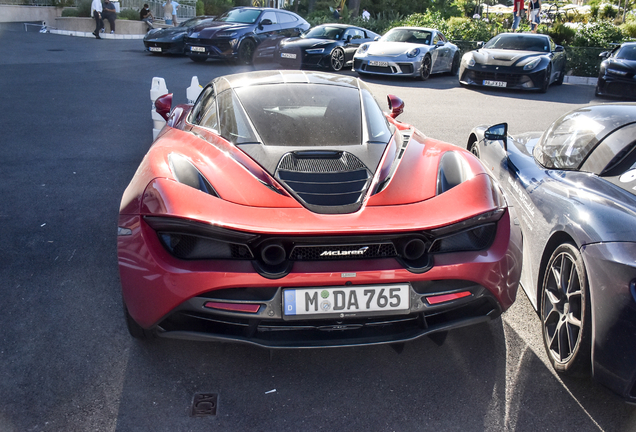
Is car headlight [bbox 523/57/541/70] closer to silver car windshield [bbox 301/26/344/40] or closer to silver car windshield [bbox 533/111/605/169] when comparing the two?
silver car windshield [bbox 301/26/344/40]

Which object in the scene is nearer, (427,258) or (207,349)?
(427,258)

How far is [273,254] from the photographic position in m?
2.48

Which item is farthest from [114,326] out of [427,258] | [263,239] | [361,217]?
[427,258]

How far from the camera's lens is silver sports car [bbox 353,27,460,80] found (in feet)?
46.7

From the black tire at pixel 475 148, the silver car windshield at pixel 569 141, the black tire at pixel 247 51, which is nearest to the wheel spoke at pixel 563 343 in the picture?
the silver car windshield at pixel 569 141

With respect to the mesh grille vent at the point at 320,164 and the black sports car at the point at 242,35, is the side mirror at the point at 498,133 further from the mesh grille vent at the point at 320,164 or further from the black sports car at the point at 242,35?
the black sports car at the point at 242,35

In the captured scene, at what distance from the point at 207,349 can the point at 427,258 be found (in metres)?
1.24

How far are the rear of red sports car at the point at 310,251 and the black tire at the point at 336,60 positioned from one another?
1303 cm

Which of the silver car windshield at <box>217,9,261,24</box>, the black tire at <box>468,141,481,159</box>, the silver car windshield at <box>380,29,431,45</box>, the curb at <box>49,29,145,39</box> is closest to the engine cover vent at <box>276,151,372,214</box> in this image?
the black tire at <box>468,141,481,159</box>

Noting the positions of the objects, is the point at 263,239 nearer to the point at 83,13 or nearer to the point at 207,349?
→ the point at 207,349

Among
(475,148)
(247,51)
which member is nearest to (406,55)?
(247,51)

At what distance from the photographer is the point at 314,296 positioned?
247cm

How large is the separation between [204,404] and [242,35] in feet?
47.7

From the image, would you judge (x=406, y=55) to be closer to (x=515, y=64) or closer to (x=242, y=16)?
(x=515, y=64)
